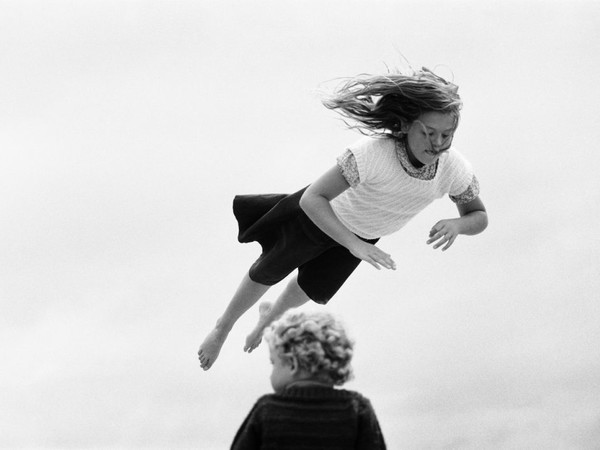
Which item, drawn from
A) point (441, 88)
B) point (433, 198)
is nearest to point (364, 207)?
point (433, 198)

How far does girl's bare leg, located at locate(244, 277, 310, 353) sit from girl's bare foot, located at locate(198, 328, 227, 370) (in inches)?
8.9

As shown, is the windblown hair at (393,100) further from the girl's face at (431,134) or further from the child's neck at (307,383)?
the child's neck at (307,383)

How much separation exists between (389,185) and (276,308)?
1623 mm

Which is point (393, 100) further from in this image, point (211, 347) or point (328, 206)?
point (211, 347)

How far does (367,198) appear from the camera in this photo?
6934mm

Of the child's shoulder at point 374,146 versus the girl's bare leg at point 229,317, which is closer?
the child's shoulder at point 374,146

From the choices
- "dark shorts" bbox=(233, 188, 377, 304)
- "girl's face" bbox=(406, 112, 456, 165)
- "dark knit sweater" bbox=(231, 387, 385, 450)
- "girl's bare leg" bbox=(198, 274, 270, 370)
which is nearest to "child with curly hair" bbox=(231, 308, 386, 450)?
"dark knit sweater" bbox=(231, 387, 385, 450)

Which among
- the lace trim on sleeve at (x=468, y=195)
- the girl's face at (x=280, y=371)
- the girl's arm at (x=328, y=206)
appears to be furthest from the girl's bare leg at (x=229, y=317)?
the girl's face at (x=280, y=371)

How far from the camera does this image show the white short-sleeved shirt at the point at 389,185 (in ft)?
21.7

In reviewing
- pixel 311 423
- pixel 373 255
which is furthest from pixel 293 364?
pixel 373 255

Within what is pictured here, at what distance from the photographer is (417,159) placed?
6.71 m

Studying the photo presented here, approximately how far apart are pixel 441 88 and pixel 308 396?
9.78 ft

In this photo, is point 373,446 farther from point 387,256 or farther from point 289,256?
point 289,256

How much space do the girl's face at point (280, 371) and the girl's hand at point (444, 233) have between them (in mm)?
2293
